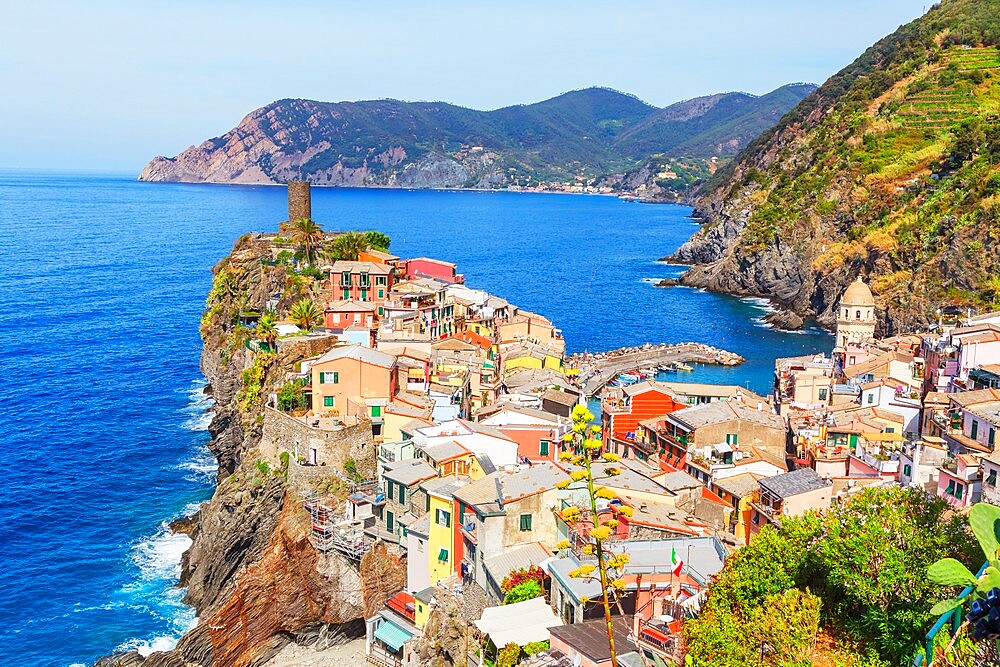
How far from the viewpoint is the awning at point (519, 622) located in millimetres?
19719

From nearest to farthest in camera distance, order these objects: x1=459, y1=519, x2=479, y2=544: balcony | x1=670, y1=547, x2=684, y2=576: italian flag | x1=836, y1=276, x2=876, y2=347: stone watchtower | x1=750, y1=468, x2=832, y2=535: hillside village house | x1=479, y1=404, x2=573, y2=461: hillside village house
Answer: x1=670, y1=547, x2=684, y2=576: italian flag
x1=459, y1=519, x2=479, y2=544: balcony
x1=750, y1=468, x2=832, y2=535: hillside village house
x1=479, y1=404, x2=573, y2=461: hillside village house
x1=836, y1=276, x2=876, y2=347: stone watchtower

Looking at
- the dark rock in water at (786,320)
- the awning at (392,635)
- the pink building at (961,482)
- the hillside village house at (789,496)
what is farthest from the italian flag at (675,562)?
the dark rock in water at (786,320)

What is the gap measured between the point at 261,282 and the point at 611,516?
3833cm

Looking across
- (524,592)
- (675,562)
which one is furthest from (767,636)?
(524,592)

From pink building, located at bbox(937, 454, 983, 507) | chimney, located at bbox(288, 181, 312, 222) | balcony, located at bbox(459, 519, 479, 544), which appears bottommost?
balcony, located at bbox(459, 519, 479, 544)

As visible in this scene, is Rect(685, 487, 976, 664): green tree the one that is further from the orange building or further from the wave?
the wave

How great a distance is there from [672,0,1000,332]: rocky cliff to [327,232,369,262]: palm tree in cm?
4214

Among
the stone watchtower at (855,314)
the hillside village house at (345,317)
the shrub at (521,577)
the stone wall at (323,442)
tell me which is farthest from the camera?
the stone watchtower at (855,314)

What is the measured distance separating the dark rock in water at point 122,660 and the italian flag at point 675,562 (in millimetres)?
18096

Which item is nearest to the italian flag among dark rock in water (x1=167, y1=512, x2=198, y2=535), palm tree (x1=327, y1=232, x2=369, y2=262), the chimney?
dark rock in water (x1=167, y1=512, x2=198, y2=535)

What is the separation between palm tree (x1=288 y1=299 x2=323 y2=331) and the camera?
45.6 m

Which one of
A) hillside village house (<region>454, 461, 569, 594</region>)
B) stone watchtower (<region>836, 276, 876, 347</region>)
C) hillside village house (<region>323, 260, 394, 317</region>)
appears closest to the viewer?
hillside village house (<region>454, 461, 569, 594</region>)

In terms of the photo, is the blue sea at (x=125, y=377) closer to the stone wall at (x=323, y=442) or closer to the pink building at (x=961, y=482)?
the stone wall at (x=323, y=442)

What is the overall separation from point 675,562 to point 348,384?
18470 mm
